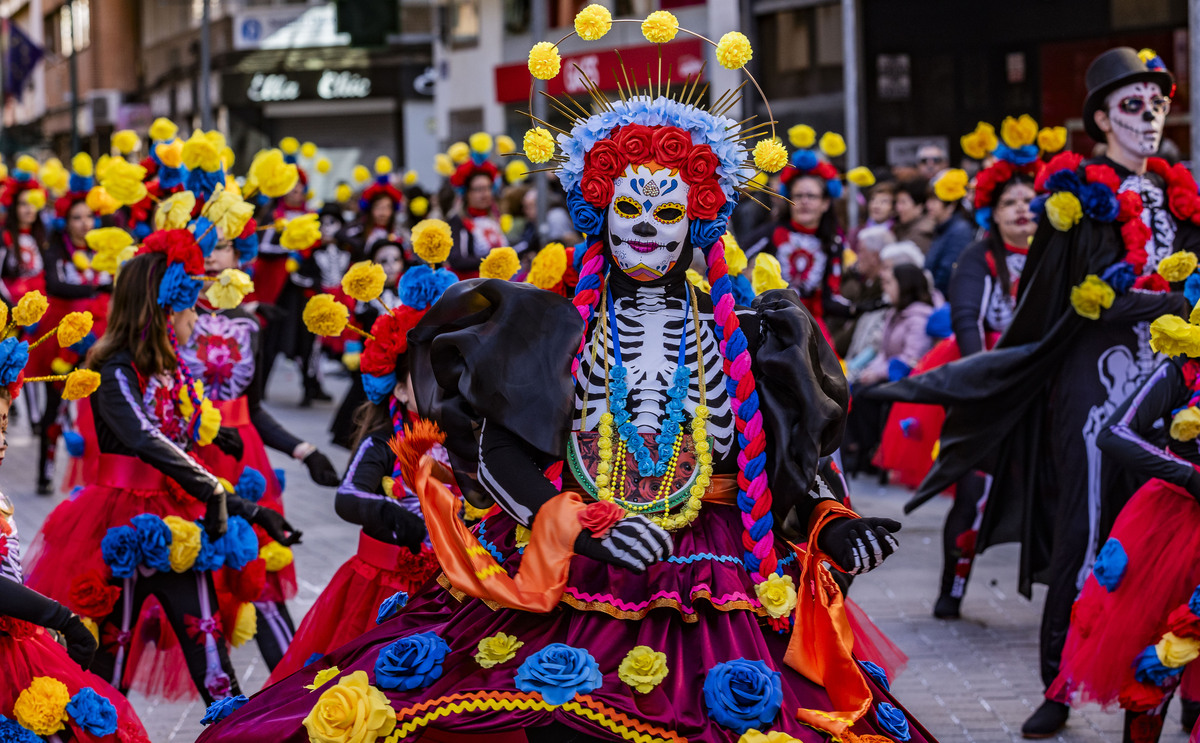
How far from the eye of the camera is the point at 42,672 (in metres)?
4.23

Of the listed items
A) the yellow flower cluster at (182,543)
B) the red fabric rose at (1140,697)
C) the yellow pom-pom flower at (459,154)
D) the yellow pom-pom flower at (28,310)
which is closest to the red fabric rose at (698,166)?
the yellow pom-pom flower at (28,310)

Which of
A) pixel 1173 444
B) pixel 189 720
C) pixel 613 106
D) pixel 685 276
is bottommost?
pixel 189 720

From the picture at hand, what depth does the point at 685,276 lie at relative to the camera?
4180 mm

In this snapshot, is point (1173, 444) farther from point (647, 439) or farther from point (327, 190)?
point (327, 190)

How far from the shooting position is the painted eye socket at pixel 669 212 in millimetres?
4031

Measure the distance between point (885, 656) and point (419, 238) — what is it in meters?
2.04

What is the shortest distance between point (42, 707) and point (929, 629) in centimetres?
428

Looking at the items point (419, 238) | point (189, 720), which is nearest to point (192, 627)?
point (189, 720)

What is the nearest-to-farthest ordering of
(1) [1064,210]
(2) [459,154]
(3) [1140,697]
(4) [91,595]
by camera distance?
(3) [1140,697] → (4) [91,595] → (1) [1064,210] → (2) [459,154]

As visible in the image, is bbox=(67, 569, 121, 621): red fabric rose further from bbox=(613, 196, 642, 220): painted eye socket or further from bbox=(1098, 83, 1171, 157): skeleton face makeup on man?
bbox=(1098, 83, 1171, 157): skeleton face makeup on man

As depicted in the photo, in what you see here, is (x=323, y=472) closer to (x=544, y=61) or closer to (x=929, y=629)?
(x=544, y=61)

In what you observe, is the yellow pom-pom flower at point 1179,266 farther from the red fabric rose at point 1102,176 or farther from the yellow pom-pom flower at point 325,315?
the yellow pom-pom flower at point 325,315

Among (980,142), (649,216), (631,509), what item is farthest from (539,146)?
(980,142)

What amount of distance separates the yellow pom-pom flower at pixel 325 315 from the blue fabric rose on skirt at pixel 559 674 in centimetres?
203
